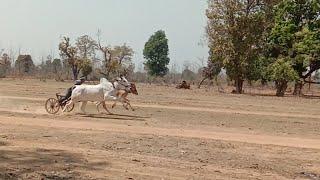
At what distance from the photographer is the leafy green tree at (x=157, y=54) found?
84.0m

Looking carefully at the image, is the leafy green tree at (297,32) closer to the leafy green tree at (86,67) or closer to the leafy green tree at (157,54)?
the leafy green tree at (86,67)

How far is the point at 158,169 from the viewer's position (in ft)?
35.1

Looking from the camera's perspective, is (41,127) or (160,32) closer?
(41,127)

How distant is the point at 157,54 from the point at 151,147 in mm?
70734

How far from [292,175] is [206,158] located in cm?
204

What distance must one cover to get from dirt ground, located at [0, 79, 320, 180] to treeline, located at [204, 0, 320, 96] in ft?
85.2

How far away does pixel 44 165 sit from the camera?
417 inches

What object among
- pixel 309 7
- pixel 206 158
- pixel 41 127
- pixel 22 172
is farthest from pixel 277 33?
pixel 22 172

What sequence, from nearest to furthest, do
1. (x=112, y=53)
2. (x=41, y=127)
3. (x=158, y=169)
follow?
(x=158, y=169) < (x=41, y=127) < (x=112, y=53)

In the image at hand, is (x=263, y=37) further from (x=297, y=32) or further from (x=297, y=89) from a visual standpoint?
(x=297, y=89)

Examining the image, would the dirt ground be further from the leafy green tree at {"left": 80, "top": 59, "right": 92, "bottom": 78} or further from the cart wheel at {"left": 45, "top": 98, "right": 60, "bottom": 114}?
the leafy green tree at {"left": 80, "top": 59, "right": 92, "bottom": 78}

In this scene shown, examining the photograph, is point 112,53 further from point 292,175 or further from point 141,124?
point 292,175

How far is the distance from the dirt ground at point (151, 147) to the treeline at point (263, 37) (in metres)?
26.0

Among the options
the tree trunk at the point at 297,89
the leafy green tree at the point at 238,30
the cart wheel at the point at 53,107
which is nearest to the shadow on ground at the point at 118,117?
the cart wheel at the point at 53,107
